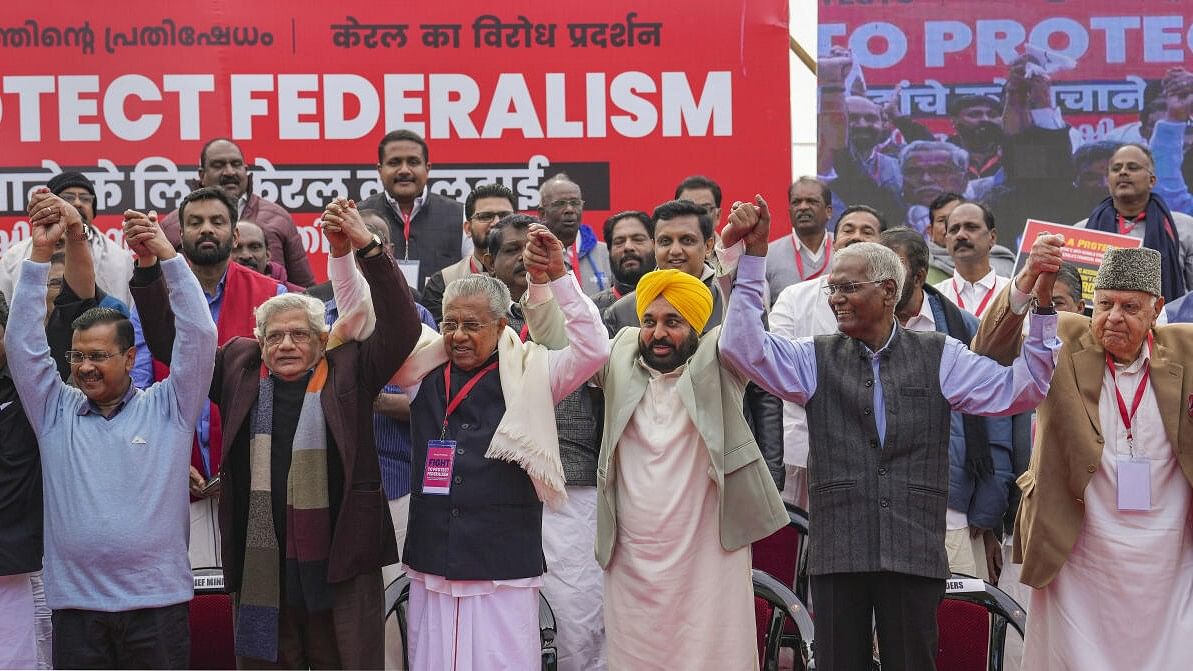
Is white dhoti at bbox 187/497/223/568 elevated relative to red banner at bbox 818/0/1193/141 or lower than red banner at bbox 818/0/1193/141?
lower

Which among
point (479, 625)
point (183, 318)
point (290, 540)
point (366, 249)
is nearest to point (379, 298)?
point (366, 249)

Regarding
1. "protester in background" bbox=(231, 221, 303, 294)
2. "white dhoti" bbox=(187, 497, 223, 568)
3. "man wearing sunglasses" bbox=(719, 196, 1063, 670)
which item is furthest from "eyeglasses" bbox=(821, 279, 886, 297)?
"protester in background" bbox=(231, 221, 303, 294)

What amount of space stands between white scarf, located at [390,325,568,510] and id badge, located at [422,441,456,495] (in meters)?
0.15

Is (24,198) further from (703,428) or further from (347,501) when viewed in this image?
(703,428)

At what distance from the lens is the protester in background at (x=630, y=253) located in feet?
23.1

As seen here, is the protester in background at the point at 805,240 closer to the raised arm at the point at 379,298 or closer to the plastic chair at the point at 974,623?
the plastic chair at the point at 974,623

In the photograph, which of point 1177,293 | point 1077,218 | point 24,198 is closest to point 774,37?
point 1077,218

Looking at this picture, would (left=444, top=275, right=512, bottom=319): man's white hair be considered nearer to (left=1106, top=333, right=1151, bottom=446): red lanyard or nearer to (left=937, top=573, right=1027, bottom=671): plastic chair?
(left=937, top=573, right=1027, bottom=671): plastic chair

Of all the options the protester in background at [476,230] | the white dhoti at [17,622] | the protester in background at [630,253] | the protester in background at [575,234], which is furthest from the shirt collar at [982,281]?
the white dhoti at [17,622]

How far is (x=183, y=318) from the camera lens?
17.3ft

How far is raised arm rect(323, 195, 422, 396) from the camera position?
16.7 ft

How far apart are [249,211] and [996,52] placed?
4.75m

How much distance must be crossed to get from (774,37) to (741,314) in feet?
14.3

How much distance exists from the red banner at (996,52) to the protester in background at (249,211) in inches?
139
